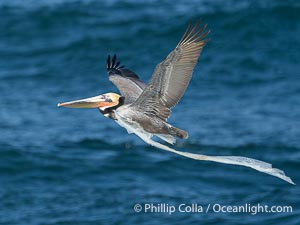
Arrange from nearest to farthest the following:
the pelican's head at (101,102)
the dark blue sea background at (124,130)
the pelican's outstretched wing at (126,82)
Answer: the pelican's head at (101,102) < the pelican's outstretched wing at (126,82) < the dark blue sea background at (124,130)

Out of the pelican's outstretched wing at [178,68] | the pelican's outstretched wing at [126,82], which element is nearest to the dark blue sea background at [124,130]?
the pelican's outstretched wing at [126,82]

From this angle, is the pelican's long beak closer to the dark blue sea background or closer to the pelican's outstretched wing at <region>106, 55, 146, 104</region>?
the pelican's outstretched wing at <region>106, 55, 146, 104</region>

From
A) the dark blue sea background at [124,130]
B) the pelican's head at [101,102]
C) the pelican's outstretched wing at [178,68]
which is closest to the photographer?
the pelican's outstretched wing at [178,68]

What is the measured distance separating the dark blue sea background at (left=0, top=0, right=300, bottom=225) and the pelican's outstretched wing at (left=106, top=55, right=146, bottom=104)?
2.99m

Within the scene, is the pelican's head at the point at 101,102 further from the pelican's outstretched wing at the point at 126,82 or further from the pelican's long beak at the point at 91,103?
the pelican's outstretched wing at the point at 126,82

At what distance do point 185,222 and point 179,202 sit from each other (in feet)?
2.28

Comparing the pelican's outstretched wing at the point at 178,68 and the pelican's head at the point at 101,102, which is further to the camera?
the pelican's head at the point at 101,102

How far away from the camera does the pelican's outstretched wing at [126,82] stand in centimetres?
939

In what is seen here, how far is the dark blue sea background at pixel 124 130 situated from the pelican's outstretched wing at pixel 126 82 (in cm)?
299

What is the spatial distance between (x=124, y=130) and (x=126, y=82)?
5209 mm

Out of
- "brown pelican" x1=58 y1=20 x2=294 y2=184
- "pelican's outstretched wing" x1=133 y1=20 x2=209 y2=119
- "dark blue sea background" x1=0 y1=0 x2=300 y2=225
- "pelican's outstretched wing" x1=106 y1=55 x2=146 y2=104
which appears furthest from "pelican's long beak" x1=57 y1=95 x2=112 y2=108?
"dark blue sea background" x1=0 y1=0 x2=300 y2=225

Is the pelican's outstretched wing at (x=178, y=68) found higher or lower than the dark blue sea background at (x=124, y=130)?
lower

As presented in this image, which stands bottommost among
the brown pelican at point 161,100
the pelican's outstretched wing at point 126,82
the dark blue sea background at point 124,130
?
the brown pelican at point 161,100

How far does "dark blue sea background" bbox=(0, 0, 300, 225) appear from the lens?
43.5 ft
